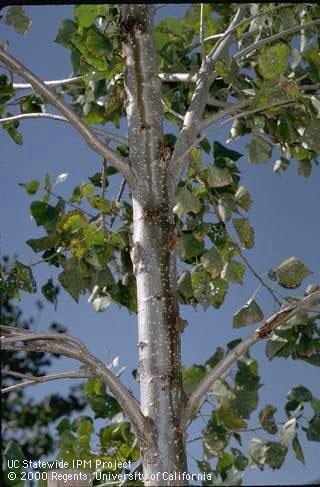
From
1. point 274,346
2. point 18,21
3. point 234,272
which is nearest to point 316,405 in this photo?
point 274,346

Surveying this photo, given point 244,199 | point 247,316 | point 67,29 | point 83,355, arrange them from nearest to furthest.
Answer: point 83,355, point 247,316, point 67,29, point 244,199

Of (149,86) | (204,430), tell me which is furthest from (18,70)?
(204,430)

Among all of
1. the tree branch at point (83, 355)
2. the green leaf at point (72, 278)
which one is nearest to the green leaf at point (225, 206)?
the green leaf at point (72, 278)

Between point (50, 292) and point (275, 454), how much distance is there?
1.55ft

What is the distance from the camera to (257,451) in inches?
46.3

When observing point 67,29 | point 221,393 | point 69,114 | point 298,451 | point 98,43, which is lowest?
point 298,451

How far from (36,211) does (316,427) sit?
1.85 ft

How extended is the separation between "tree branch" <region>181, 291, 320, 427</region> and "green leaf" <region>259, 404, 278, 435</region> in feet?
1.38

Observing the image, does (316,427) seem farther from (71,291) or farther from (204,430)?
(71,291)

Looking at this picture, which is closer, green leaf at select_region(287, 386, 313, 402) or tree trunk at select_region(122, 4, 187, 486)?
tree trunk at select_region(122, 4, 187, 486)

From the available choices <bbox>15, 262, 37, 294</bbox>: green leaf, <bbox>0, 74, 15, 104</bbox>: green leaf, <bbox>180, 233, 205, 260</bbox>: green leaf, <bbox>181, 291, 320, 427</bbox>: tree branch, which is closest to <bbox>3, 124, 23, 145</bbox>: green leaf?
<bbox>0, 74, 15, 104</bbox>: green leaf

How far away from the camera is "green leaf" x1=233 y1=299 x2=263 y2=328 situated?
990 mm

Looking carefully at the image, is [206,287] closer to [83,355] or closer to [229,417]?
[229,417]

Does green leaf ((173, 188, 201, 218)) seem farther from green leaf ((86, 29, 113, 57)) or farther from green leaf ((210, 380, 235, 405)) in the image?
green leaf ((210, 380, 235, 405))
